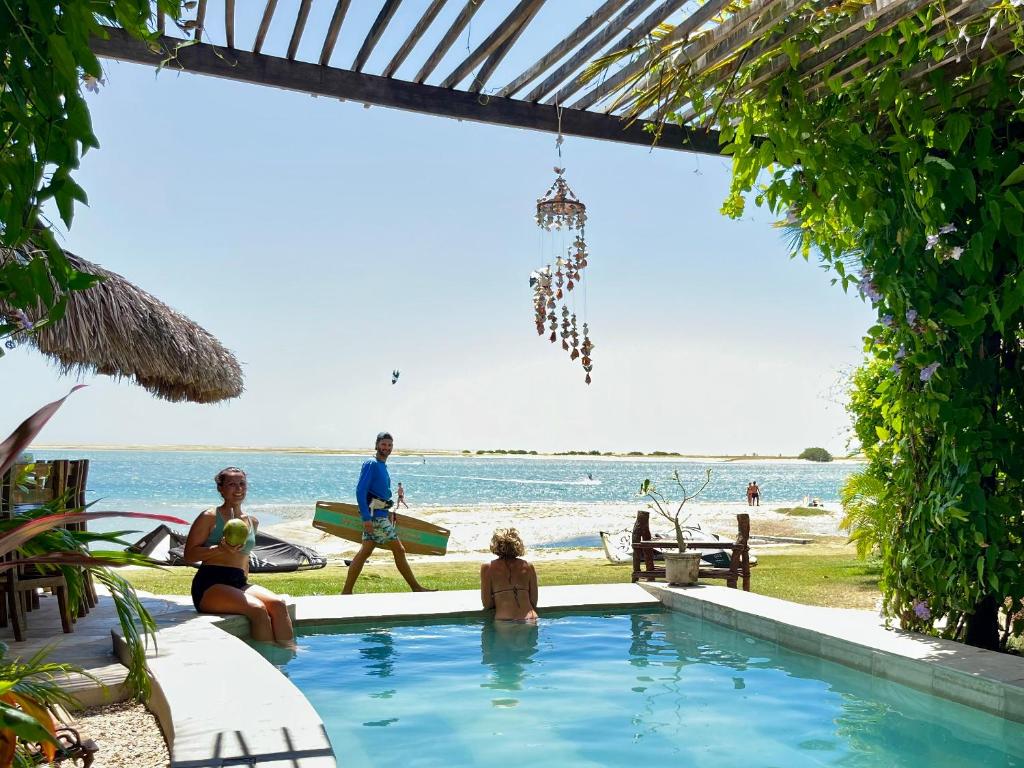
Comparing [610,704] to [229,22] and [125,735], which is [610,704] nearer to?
[125,735]

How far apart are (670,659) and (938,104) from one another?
4.05 meters

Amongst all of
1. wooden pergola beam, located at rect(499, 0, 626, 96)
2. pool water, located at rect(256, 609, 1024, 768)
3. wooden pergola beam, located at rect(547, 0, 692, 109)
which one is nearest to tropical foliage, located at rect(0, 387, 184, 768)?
pool water, located at rect(256, 609, 1024, 768)

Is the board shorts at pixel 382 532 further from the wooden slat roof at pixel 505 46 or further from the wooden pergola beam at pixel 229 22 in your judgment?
the wooden pergola beam at pixel 229 22

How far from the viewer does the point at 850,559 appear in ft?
46.6

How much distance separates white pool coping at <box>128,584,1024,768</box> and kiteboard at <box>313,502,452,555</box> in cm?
411

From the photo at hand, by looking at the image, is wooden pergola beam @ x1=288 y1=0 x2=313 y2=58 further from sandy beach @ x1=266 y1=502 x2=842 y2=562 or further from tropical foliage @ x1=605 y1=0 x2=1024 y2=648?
sandy beach @ x1=266 y1=502 x2=842 y2=562

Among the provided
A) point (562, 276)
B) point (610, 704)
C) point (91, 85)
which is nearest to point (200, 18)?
point (91, 85)

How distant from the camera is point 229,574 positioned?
646cm

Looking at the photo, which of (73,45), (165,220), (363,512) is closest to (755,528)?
(363,512)

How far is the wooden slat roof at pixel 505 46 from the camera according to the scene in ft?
12.7

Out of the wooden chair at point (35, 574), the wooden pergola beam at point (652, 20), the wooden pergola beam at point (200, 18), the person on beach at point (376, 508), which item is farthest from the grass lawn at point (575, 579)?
the wooden pergola beam at point (652, 20)

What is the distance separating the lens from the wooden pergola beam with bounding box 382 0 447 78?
12.5 feet

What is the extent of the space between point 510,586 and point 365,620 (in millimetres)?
1209

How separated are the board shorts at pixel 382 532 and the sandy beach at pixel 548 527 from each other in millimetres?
7135
